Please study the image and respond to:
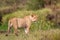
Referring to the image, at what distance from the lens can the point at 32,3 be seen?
68.4 feet

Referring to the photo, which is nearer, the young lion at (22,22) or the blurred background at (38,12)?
the young lion at (22,22)

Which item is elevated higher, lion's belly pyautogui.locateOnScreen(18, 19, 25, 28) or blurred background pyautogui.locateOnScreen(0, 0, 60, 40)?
lion's belly pyautogui.locateOnScreen(18, 19, 25, 28)

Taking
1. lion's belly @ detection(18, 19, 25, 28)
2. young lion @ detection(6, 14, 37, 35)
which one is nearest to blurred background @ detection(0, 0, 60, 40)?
young lion @ detection(6, 14, 37, 35)

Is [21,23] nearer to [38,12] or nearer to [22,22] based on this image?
[22,22]

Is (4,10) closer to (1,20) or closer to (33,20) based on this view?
(1,20)

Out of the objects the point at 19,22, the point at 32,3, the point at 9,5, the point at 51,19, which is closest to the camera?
the point at 19,22

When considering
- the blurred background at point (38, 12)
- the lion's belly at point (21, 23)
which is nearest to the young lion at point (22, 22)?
the lion's belly at point (21, 23)

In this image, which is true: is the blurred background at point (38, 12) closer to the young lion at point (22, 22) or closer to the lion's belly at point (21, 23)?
the young lion at point (22, 22)

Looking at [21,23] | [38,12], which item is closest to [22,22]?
[21,23]

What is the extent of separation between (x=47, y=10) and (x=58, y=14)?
824 mm

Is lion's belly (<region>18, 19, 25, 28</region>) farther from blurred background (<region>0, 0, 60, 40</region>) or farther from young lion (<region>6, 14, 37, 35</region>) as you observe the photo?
blurred background (<region>0, 0, 60, 40</region>)

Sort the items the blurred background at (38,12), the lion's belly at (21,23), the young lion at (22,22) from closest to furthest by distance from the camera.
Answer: the young lion at (22,22) < the lion's belly at (21,23) < the blurred background at (38,12)

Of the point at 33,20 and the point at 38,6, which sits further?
the point at 38,6

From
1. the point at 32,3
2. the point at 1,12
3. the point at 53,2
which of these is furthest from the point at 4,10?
the point at 53,2
